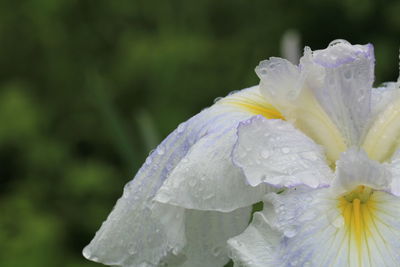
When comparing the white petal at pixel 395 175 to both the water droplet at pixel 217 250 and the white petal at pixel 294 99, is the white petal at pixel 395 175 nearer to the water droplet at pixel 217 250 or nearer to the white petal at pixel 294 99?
the white petal at pixel 294 99

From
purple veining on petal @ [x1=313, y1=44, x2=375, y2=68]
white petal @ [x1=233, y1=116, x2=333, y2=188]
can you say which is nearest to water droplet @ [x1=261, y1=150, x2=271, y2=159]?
white petal @ [x1=233, y1=116, x2=333, y2=188]

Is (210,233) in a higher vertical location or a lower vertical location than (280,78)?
lower

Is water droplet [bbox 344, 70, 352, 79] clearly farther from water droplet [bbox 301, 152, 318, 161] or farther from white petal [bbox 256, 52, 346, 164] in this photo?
water droplet [bbox 301, 152, 318, 161]

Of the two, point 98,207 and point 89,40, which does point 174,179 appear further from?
point 89,40

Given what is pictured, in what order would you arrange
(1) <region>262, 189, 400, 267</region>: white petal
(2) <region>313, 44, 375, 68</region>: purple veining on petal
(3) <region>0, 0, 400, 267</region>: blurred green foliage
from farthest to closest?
(3) <region>0, 0, 400, 267</region>: blurred green foliage
(2) <region>313, 44, 375, 68</region>: purple veining on petal
(1) <region>262, 189, 400, 267</region>: white petal

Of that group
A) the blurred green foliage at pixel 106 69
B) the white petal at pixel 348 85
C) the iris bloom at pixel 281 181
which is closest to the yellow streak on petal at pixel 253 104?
the iris bloom at pixel 281 181

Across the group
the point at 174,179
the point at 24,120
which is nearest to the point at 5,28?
the point at 24,120

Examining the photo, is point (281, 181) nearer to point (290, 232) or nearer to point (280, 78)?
point (290, 232)

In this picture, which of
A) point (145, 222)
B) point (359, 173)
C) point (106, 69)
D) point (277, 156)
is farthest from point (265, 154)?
point (106, 69)
